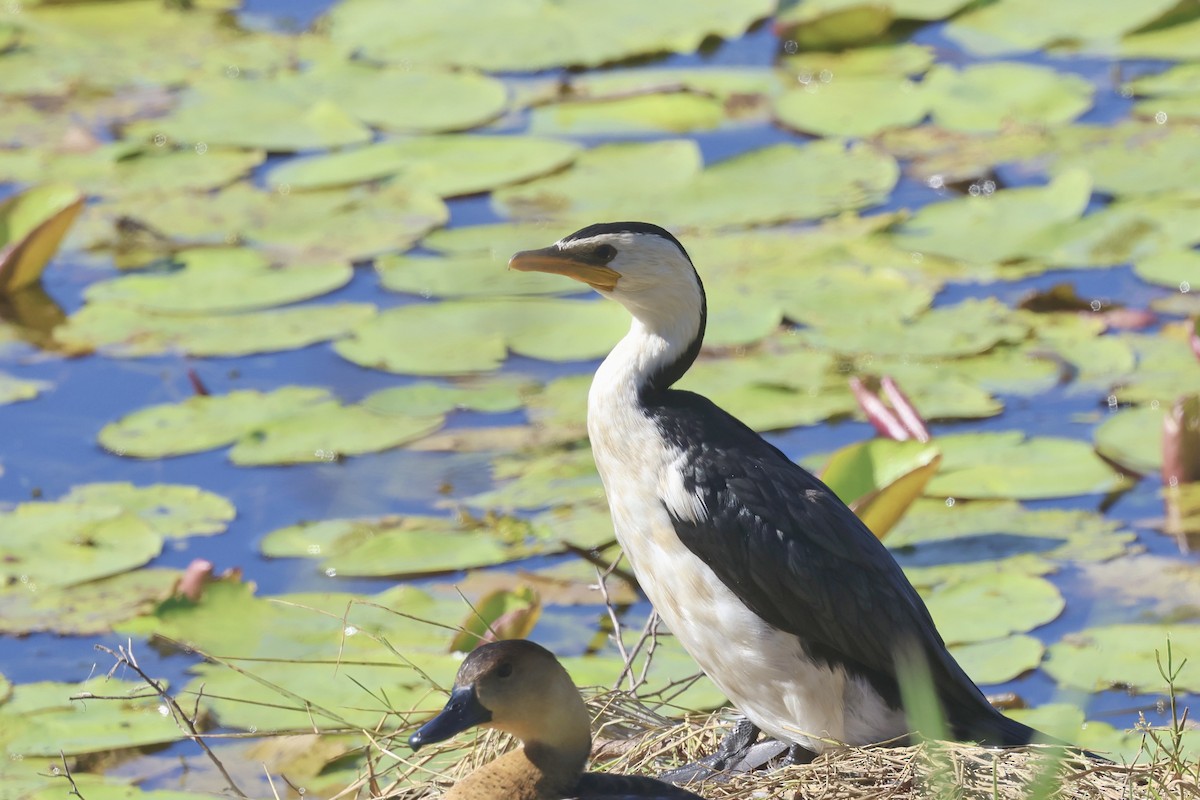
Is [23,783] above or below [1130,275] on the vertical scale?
below

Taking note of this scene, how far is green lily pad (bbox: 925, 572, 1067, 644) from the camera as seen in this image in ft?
15.6

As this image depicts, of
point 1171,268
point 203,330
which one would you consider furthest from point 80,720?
point 1171,268

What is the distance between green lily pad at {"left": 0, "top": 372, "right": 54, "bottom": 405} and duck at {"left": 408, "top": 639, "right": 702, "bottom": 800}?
3.05m

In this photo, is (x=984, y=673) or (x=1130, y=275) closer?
(x=984, y=673)

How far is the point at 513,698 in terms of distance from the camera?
325 centimetres

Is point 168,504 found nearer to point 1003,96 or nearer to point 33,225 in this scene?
point 33,225

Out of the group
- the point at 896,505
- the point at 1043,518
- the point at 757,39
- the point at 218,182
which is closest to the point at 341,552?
the point at 896,505

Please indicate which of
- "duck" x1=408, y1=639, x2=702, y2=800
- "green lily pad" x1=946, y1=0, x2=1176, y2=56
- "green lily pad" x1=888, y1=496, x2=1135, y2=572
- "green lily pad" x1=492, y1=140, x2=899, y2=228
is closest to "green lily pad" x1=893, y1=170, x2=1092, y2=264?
"green lily pad" x1=492, y1=140, x2=899, y2=228

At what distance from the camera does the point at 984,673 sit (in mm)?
4574

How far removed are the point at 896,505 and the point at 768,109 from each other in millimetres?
3080

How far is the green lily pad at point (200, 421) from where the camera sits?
Answer: 5.59 meters

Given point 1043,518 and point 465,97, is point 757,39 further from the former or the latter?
point 1043,518

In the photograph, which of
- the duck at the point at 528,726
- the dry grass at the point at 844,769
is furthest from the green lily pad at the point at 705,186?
the duck at the point at 528,726

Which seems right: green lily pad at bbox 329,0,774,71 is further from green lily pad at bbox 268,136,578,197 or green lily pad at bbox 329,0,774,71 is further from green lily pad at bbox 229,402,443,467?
green lily pad at bbox 229,402,443,467
